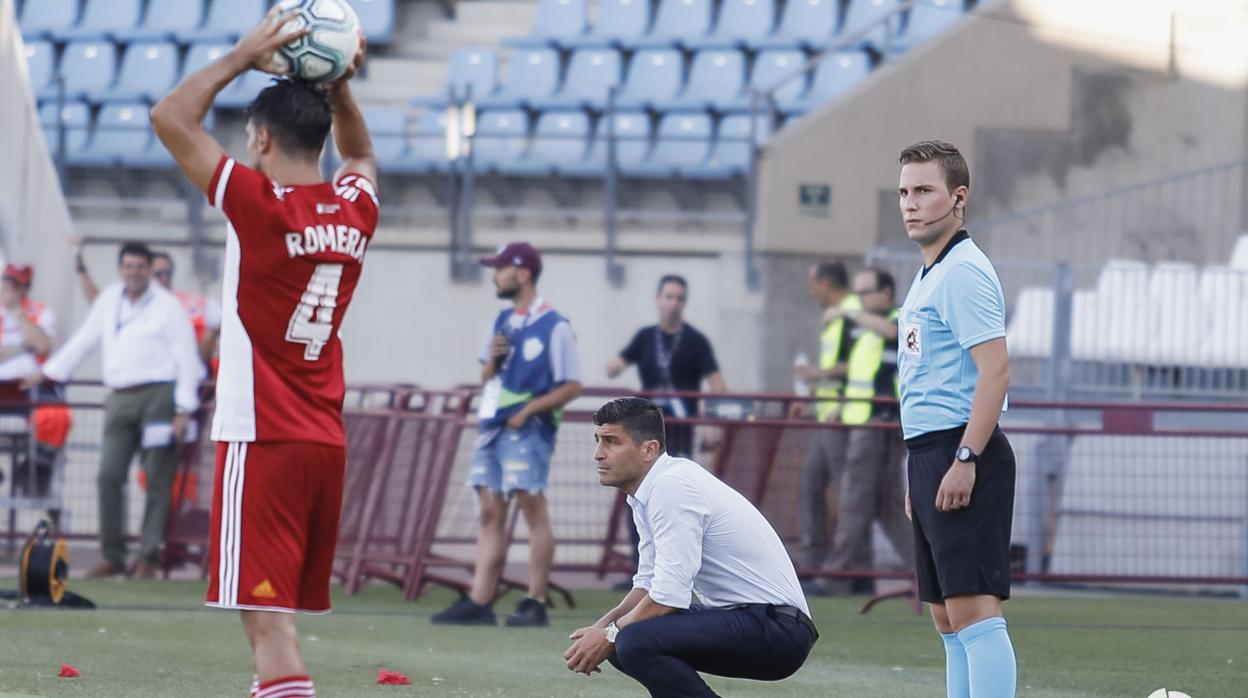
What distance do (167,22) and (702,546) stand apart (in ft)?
51.6

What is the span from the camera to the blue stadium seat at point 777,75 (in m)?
18.0

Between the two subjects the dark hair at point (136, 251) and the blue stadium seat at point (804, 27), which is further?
the blue stadium seat at point (804, 27)

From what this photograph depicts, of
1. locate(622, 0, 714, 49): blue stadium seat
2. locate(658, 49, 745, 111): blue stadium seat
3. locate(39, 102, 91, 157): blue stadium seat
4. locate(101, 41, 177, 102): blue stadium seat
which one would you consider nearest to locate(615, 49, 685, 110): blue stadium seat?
locate(658, 49, 745, 111): blue stadium seat

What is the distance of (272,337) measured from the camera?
505 cm

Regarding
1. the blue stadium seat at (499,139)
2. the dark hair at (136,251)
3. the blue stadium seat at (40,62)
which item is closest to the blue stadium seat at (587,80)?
the blue stadium seat at (499,139)

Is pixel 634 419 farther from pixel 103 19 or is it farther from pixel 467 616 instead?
pixel 103 19

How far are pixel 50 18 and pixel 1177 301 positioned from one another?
12.5 meters

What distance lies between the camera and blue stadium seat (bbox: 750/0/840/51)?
18578 millimetres

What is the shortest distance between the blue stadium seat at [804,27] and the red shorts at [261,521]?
14076 mm

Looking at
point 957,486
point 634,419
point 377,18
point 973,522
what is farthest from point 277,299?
point 377,18

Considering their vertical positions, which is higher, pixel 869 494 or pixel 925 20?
pixel 925 20

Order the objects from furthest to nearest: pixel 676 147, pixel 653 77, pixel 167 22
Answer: pixel 167 22, pixel 653 77, pixel 676 147

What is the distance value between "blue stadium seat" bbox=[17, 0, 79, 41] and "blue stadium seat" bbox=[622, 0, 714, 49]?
20.1ft

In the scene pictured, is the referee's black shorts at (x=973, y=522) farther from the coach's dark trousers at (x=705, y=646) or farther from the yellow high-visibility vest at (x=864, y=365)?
the yellow high-visibility vest at (x=864, y=365)
